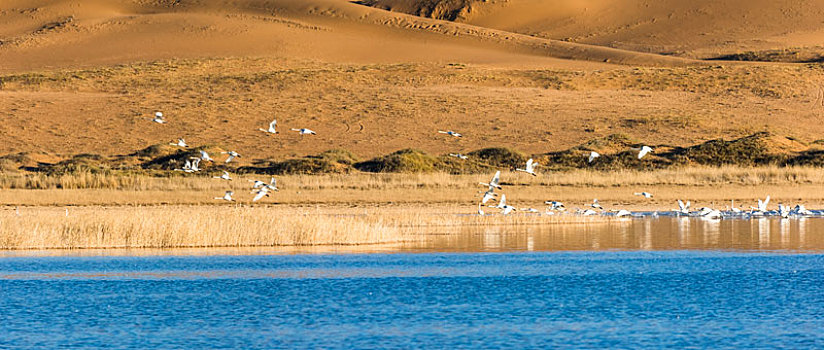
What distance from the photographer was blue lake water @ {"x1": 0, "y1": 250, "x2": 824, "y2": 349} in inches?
686

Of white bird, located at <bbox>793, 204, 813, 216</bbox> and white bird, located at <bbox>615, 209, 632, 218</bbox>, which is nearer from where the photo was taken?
white bird, located at <bbox>615, 209, 632, 218</bbox>

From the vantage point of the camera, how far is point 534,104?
7850cm

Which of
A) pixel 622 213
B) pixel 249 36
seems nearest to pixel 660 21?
pixel 249 36

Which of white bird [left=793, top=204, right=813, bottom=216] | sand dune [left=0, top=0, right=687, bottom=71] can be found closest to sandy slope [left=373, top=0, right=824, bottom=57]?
sand dune [left=0, top=0, right=687, bottom=71]

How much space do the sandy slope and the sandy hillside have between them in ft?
23.4

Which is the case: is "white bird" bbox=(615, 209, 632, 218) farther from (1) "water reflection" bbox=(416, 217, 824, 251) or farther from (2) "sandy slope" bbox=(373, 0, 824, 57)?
(2) "sandy slope" bbox=(373, 0, 824, 57)

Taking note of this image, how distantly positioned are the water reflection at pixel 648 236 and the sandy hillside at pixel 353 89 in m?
20.2

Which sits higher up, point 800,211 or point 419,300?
point 800,211

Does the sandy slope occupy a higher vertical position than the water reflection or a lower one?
higher

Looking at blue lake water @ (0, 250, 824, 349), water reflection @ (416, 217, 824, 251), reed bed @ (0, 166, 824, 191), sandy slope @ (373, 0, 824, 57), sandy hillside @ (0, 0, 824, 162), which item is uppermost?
sandy slope @ (373, 0, 824, 57)

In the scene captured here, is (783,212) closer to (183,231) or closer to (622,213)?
(622,213)

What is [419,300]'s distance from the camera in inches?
821

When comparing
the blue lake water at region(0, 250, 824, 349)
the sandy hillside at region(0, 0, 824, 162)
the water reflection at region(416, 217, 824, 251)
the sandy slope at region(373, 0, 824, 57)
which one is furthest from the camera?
the sandy slope at region(373, 0, 824, 57)

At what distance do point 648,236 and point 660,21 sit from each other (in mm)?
115339
